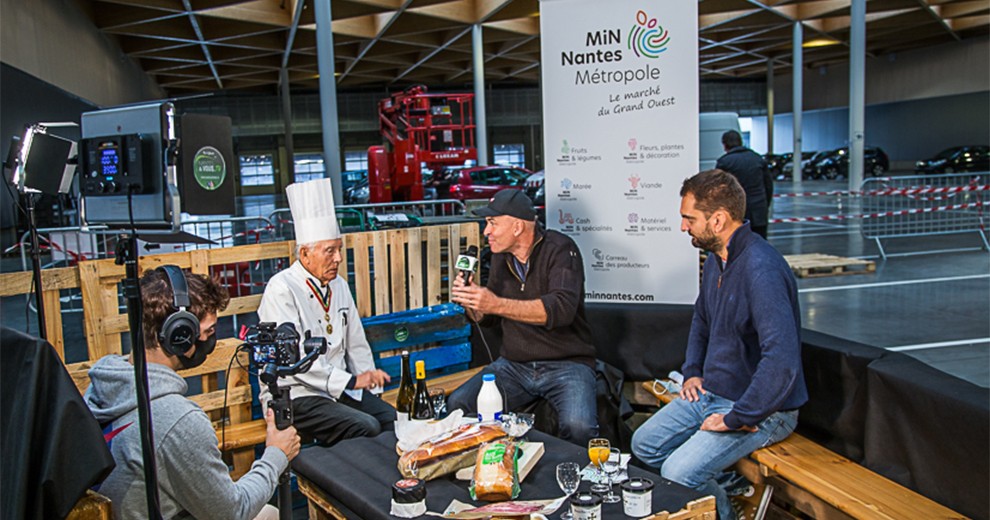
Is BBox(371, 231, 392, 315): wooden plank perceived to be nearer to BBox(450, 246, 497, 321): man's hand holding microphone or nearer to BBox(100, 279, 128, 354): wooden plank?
BBox(450, 246, 497, 321): man's hand holding microphone

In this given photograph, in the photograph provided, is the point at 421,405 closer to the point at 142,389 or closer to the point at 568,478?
the point at 568,478

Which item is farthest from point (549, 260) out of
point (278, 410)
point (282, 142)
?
point (282, 142)

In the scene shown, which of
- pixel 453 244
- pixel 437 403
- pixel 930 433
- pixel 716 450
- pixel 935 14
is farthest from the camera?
pixel 935 14

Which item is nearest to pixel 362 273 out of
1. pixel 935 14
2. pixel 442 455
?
pixel 442 455

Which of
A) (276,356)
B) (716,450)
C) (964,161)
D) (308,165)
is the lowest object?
(716,450)

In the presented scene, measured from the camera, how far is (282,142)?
39.2 meters

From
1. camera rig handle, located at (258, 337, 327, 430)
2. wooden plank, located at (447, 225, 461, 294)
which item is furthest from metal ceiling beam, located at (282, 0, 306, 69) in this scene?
camera rig handle, located at (258, 337, 327, 430)

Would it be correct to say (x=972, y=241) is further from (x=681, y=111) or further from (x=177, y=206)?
(x=177, y=206)

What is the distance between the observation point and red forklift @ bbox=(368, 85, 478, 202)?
731 inches

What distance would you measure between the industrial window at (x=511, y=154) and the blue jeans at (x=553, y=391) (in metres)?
36.8

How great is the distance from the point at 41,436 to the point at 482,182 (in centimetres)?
1855

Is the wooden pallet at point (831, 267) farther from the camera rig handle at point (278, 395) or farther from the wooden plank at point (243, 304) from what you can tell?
the camera rig handle at point (278, 395)

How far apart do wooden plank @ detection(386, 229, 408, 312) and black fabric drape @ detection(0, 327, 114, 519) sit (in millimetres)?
3336

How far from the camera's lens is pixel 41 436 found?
5.90ft
